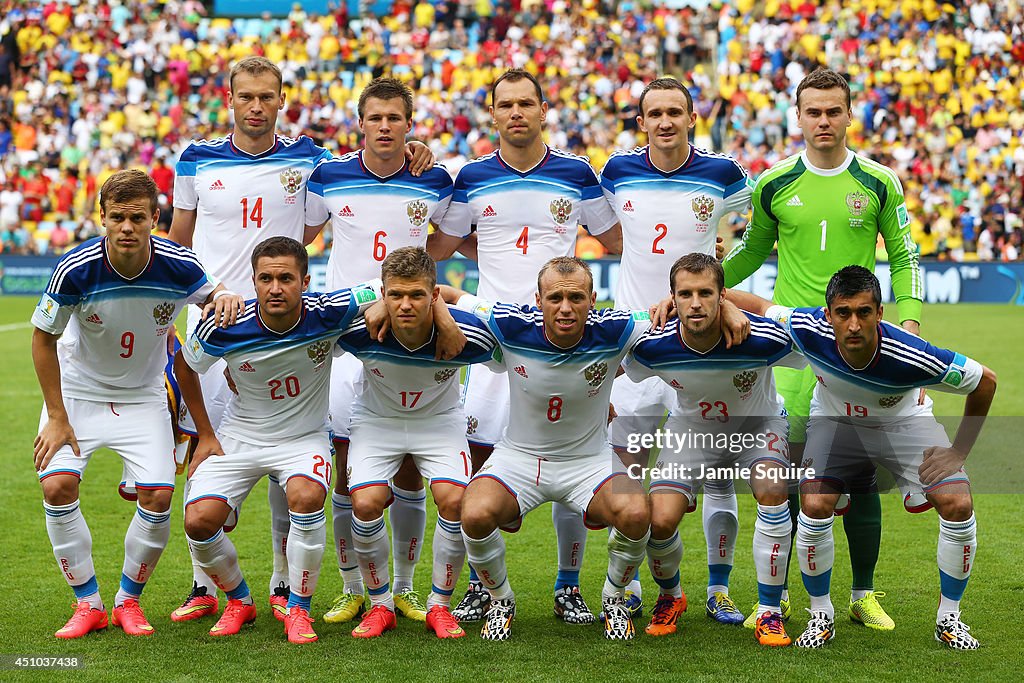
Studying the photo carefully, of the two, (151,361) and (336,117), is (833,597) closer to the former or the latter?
(151,361)

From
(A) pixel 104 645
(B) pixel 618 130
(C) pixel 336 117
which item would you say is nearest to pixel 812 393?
(A) pixel 104 645

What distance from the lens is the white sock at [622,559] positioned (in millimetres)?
5459

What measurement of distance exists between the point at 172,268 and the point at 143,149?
73.9ft

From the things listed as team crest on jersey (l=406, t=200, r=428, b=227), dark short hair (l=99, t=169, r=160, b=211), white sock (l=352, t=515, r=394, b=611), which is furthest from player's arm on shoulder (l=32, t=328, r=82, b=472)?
team crest on jersey (l=406, t=200, r=428, b=227)

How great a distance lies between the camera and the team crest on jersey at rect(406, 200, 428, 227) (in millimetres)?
6320

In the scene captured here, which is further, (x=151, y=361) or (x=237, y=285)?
(x=237, y=285)

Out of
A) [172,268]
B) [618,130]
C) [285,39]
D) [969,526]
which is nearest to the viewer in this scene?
[969,526]

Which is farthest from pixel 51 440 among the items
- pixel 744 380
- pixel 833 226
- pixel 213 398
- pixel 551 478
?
pixel 833 226

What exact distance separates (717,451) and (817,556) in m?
0.69

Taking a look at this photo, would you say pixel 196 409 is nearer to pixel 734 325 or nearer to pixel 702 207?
pixel 734 325

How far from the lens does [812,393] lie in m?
6.01

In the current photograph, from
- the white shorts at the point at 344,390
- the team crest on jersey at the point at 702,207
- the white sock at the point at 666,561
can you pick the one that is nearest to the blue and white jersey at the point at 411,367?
the white shorts at the point at 344,390

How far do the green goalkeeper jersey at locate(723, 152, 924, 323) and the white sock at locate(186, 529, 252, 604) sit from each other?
301 cm

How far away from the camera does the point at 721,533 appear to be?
6.02m
